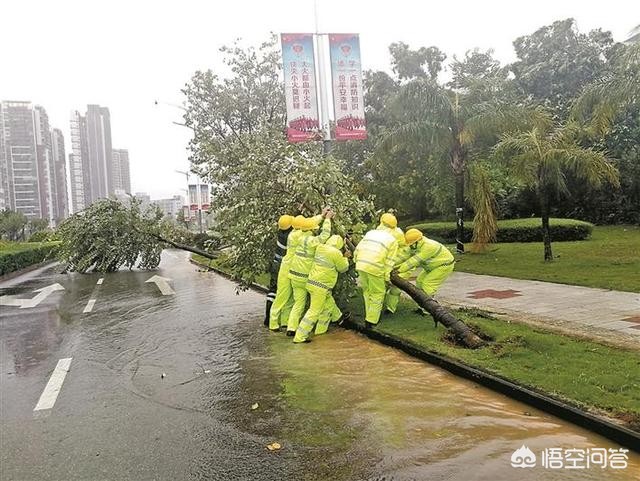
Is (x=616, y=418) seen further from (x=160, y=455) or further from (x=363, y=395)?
(x=160, y=455)

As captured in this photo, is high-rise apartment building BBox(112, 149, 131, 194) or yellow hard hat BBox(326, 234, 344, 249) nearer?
yellow hard hat BBox(326, 234, 344, 249)

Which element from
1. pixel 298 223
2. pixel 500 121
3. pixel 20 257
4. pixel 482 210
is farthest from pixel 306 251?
pixel 20 257

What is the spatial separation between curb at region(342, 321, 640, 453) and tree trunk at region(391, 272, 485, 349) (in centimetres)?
50

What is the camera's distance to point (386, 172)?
25.5m

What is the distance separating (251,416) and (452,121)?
13703 millimetres

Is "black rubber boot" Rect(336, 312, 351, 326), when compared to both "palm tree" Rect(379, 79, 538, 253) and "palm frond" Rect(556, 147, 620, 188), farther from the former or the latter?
"palm tree" Rect(379, 79, 538, 253)

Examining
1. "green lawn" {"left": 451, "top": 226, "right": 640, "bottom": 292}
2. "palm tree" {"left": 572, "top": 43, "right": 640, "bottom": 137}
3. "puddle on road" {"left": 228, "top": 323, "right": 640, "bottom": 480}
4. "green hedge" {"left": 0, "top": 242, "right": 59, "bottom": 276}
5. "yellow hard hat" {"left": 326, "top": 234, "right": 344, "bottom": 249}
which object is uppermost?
"palm tree" {"left": 572, "top": 43, "right": 640, "bottom": 137}

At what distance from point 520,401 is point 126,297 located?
37.8 feet

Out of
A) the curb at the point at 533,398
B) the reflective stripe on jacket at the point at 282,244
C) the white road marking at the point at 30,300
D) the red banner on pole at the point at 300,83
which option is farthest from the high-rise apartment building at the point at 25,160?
the curb at the point at 533,398

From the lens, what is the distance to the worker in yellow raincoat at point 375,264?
7.71 meters

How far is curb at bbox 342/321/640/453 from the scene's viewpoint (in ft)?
13.3

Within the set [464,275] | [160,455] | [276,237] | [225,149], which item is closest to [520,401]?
[160,455]

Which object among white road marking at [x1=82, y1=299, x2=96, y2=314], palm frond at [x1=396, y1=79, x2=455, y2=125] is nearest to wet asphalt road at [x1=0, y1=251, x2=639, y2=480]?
white road marking at [x1=82, y1=299, x2=96, y2=314]

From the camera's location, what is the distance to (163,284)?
56.4 ft
